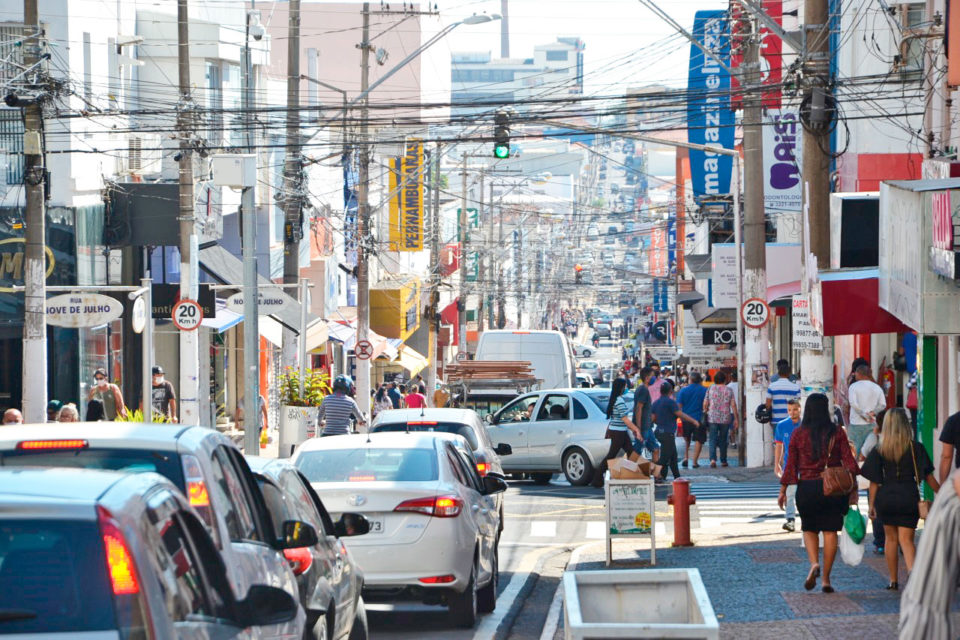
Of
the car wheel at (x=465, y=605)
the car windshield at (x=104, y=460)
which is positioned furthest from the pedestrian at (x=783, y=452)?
the car windshield at (x=104, y=460)

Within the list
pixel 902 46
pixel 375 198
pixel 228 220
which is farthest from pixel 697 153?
pixel 375 198

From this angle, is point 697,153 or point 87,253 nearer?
point 87,253

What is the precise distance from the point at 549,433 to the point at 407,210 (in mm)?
33627

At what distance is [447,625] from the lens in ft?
38.7

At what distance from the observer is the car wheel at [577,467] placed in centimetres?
2456

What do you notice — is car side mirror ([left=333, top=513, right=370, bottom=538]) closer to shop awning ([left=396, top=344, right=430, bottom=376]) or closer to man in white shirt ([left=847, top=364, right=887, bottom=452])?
man in white shirt ([left=847, top=364, right=887, bottom=452])

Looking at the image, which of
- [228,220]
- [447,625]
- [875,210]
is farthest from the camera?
[228,220]

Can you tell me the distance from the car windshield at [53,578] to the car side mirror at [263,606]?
1276mm

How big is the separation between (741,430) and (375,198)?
40.1 meters

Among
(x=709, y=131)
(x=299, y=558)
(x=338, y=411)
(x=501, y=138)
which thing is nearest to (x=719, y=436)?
(x=501, y=138)

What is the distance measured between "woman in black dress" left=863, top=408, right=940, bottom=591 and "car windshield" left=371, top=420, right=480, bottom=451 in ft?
19.4

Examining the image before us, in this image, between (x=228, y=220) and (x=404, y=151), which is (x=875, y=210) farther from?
(x=404, y=151)

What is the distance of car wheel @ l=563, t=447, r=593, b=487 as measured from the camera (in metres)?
24.6

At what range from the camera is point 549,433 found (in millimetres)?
24781
